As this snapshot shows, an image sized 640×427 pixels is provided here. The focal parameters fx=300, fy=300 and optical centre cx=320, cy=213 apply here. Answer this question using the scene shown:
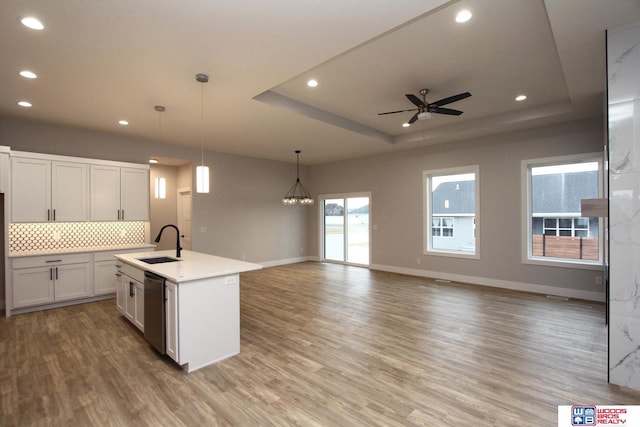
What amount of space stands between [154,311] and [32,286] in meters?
2.97

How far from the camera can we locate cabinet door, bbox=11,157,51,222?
4.42m

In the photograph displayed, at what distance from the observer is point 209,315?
114 inches

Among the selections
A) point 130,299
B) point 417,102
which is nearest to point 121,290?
point 130,299

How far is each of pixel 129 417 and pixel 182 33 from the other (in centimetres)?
301

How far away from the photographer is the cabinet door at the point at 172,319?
8.87 ft

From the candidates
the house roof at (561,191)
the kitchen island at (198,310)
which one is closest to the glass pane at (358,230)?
the house roof at (561,191)

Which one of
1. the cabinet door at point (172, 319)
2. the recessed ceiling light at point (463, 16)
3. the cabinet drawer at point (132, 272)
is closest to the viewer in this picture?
the recessed ceiling light at point (463, 16)

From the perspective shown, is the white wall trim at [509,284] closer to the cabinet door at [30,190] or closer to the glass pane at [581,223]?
the glass pane at [581,223]

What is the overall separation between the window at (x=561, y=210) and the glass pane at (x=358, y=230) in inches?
142

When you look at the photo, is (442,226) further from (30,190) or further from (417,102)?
(30,190)

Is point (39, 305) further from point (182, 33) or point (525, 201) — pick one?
point (525, 201)

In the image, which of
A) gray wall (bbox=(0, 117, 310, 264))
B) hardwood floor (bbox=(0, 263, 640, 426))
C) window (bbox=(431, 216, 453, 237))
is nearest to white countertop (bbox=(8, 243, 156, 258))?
hardwood floor (bbox=(0, 263, 640, 426))

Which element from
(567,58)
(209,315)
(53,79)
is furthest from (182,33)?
(567,58)

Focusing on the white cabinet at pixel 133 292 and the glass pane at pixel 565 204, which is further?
the glass pane at pixel 565 204
